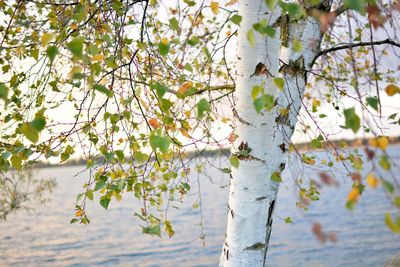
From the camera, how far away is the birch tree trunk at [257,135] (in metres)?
3.15

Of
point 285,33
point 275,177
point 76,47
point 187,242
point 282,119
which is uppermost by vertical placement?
point 285,33

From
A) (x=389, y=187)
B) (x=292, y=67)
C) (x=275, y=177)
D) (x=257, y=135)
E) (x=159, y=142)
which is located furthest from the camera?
(x=292, y=67)

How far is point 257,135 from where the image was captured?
3.29m

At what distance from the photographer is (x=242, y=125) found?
10.8 ft

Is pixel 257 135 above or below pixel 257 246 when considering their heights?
above

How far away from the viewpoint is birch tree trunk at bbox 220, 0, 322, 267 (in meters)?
3.15

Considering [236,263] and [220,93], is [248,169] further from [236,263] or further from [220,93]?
[220,93]

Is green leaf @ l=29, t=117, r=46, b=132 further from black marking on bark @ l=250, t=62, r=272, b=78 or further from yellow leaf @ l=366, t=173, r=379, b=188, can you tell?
black marking on bark @ l=250, t=62, r=272, b=78

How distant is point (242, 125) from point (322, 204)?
24.1 meters

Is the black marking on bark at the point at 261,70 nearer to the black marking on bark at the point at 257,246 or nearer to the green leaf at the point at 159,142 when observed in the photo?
the black marking on bark at the point at 257,246

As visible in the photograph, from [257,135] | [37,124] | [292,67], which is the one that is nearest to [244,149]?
[257,135]

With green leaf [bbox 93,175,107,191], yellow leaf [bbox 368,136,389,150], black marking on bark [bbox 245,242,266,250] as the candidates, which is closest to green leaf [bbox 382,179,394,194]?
yellow leaf [bbox 368,136,389,150]

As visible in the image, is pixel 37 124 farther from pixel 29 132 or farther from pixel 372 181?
pixel 372 181

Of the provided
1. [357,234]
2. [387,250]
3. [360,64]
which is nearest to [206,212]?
[357,234]
